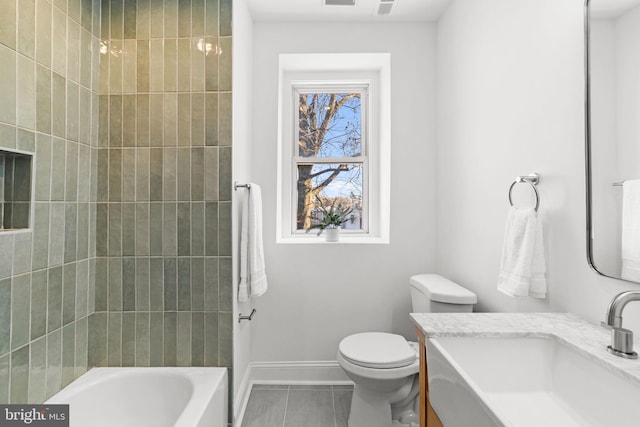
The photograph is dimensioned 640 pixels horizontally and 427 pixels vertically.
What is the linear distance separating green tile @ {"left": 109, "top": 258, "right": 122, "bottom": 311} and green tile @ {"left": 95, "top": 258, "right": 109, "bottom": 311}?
0.02 metres

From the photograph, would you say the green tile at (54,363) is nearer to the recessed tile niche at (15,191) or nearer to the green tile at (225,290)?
the recessed tile niche at (15,191)

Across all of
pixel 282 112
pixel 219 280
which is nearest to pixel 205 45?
pixel 282 112

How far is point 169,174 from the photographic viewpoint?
1.77m

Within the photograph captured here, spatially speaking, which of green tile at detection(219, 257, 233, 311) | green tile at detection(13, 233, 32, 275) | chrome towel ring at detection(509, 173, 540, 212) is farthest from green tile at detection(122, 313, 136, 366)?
chrome towel ring at detection(509, 173, 540, 212)

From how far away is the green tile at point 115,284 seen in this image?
5.84 feet

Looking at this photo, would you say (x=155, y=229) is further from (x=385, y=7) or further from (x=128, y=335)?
(x=385, y=7)

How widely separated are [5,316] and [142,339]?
645mm

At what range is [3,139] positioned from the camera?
1.22 m

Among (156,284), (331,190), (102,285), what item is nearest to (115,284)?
(102,285)

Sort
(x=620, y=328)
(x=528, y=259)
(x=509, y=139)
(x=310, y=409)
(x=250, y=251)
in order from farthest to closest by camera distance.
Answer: (x=310, y=409), (x=250, y=251), (x=509, y=139), (x=528, y=259), (x=620, y=328)

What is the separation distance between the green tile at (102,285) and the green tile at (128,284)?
86 mm

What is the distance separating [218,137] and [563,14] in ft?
4.90

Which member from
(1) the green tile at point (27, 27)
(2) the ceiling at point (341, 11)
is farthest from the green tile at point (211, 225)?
(2) the ceiling at point (341, 11)

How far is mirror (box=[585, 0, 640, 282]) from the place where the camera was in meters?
0.96
